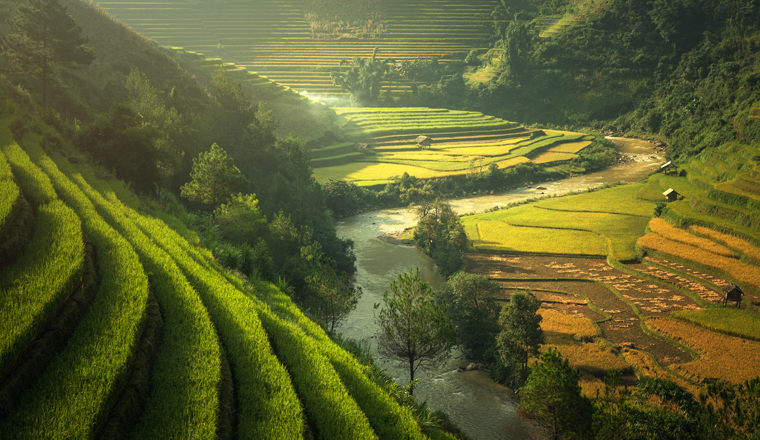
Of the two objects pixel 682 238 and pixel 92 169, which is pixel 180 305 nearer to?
pixel 92 169

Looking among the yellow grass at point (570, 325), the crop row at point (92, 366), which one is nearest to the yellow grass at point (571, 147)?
the yellow grass at point (570, 325)

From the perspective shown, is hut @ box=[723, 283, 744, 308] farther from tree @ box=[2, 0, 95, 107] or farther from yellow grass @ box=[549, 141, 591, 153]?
yellow grass @ box=[549, 141, 591, 153]

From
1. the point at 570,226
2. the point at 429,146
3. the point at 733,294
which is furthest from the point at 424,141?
the point at 733,294

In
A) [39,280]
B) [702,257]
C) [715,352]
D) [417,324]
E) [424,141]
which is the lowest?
[715,352]

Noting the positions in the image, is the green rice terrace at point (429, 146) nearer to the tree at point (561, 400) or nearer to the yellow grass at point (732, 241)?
the yellow grass at point (732, 241)

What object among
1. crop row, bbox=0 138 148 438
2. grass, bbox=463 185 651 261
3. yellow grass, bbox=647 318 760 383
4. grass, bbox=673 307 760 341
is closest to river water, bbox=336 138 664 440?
grass, bbox=463 185 651 261

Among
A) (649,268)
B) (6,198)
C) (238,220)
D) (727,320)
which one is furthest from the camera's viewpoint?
(649,268)

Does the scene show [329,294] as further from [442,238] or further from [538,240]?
[538,240]

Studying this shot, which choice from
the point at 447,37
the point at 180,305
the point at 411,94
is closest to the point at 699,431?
the point at 180,305
